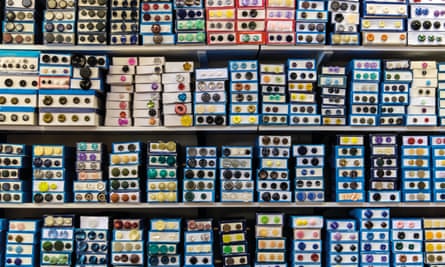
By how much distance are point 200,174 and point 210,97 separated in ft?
1.36

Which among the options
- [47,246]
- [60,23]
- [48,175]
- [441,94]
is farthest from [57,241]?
[441,94]

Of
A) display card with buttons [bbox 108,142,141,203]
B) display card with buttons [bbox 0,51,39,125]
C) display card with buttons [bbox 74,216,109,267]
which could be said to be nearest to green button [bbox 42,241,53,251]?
display card with buttons [bbox 74,216,109,267]

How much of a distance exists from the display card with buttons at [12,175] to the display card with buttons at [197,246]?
2.97 ft

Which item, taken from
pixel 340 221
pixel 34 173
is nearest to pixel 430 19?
pixel 340 221

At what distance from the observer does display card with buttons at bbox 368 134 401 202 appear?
7.06 ft

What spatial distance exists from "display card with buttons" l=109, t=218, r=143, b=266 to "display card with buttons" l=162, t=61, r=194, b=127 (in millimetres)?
579

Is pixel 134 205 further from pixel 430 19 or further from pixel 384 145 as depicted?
pixel 430 19

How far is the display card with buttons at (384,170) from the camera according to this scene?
2.15m

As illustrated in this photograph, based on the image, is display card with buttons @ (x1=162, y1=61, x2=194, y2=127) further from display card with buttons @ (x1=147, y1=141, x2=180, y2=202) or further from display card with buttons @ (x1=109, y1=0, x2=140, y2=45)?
display card with buttons @ (x1=109, y1=0, x2=140, y2=45)

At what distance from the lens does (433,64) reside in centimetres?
219

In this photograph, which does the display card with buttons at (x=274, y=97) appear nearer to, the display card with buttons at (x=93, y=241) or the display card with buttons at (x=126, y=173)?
the display card with buttons at (x=126, y=173)

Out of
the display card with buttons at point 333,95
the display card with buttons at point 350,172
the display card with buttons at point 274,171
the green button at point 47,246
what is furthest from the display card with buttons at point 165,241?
the display card with buttons at point 333,95

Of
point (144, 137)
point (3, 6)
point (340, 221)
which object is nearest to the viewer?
point (340, 221)

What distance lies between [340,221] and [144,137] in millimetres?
1261
